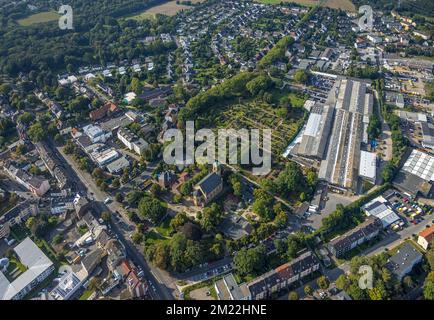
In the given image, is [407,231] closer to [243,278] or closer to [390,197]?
[390,197]

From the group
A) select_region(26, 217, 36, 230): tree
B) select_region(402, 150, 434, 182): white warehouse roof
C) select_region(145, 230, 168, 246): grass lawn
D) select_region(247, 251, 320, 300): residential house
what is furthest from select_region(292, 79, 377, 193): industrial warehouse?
select_region(26, 217, 36, 230): tree

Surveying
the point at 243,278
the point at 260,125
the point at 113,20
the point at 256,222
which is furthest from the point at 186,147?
the point at 113,20

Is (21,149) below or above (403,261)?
below

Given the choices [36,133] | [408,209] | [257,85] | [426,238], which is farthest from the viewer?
[257,85]

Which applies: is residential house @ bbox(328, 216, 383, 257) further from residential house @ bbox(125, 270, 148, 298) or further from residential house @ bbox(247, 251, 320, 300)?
residential house @ bbox(125, 270, 148, 298)

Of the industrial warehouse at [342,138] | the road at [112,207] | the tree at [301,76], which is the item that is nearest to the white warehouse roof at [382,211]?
the industrial warehouse at [342,138]

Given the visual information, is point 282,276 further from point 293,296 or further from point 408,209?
point 408,209

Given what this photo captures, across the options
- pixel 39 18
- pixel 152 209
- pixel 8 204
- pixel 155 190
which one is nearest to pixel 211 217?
pixel 152 209
